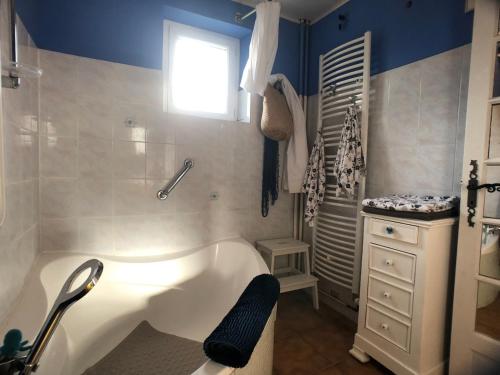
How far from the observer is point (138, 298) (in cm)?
164

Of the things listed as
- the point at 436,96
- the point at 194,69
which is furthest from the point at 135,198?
the point at 436,96

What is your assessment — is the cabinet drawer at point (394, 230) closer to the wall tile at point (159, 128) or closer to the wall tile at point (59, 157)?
the wall tile at point (159, 128)

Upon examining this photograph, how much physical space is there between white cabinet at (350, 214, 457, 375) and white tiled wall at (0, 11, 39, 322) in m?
1.71

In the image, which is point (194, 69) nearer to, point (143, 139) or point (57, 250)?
point (143, 139)

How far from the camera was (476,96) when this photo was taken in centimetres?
120

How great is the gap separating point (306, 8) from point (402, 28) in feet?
2.82

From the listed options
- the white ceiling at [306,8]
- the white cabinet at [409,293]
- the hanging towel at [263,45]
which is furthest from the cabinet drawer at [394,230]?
the white ceiling at [306,8]

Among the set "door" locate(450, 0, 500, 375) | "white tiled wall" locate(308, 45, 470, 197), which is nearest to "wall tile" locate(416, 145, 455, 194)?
"white tiled wall" locate(308, 45, 470, 197)

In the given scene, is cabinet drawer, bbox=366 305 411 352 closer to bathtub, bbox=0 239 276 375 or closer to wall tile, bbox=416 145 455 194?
bathtub, bbox=0 239 276 375

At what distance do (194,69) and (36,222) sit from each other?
1511 mm

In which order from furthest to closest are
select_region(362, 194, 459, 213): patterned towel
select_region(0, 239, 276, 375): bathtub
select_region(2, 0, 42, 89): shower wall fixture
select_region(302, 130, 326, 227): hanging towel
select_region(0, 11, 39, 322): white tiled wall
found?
select_region(302, 130, 326, 227): hanging towel
select_region(362, 194, 459, 213): patterned towel
select_region(0, 239, 276, 375): bathtub
select_region(0, 11, 39, 322): white tiled wall
select_region(2, 0, 42, 89): shower wall fixture

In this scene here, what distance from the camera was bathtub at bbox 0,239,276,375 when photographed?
1.11m

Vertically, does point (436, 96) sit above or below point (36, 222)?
above

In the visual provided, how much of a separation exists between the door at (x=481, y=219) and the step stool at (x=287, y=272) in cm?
99
